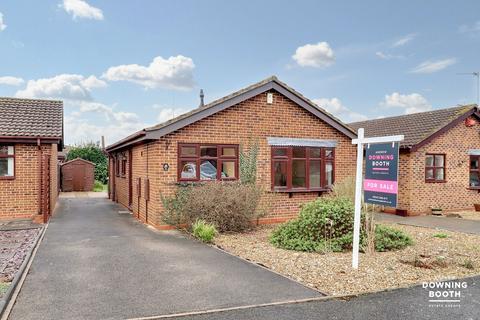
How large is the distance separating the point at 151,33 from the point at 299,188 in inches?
316

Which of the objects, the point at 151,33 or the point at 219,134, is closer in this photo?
the point at 219,134

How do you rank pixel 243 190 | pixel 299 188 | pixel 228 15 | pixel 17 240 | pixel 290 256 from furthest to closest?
pixel 228 15, pixel 299 188, pixel 243 190, pixel 17 240, pixel 290 256

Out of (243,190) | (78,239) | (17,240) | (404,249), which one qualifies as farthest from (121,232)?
(404,249)

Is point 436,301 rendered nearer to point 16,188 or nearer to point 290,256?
point 290,256

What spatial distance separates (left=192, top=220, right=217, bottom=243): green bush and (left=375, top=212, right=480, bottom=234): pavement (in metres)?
7.41

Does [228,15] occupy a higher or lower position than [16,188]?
higher

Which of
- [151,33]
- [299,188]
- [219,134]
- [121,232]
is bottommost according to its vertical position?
[121,232]

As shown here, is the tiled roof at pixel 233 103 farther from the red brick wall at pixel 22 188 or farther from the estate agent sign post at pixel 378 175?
the estate agent sign post at pixel 378 175

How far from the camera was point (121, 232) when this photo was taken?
11383 millimetres

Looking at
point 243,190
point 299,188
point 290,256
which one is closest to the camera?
point 290,256

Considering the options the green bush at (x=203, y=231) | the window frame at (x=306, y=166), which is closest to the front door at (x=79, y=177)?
the window frame at (x=306, y=166)

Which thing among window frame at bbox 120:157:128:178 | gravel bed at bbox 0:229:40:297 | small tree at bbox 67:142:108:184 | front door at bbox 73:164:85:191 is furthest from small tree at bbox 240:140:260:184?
small tree at bbox 67:142:108:184

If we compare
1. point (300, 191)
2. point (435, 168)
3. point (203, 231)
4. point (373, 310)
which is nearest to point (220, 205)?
Result: point (203, 231)

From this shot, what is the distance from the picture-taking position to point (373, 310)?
5.27 metres
